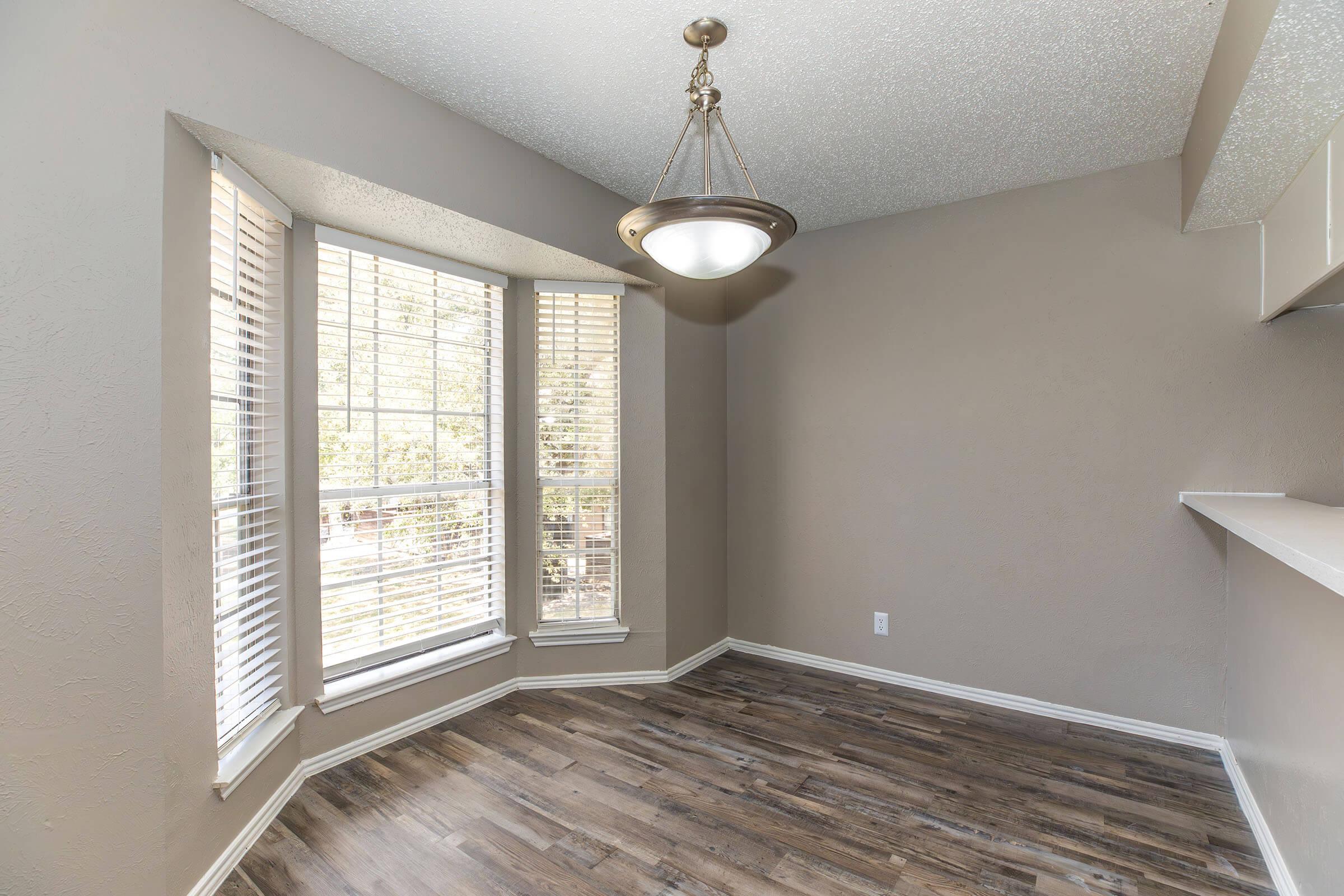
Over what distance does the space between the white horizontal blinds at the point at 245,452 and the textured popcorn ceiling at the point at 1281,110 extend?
287 cm

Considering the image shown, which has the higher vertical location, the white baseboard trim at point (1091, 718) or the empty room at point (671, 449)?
the empty room at point (671, 449)

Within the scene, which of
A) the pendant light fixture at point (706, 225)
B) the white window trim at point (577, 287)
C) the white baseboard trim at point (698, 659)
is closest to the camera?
the pendant light fixture at point (706, 225)

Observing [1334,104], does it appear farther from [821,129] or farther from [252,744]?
[252,744]

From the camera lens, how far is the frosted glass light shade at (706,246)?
1.85 metres

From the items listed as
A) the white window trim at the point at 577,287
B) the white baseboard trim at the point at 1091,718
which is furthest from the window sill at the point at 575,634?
the white window trim at the point at 577,287

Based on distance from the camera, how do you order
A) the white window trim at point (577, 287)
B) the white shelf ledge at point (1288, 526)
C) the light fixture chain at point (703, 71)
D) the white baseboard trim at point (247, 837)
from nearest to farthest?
the white shelf ledge at point (1288, 526) → the white baseboard trim at point (247, 837) → the light fixture chain at point (703, 71) → the white window trim at point (577, 287)

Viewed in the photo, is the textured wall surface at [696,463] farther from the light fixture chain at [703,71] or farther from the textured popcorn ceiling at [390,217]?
the light fixture chain at [703,71]

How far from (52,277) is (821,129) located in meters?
2.53

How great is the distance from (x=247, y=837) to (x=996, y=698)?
10.7 ft

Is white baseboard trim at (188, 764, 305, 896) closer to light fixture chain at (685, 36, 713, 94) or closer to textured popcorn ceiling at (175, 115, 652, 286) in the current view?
textured popcorn ceiling at (175, 115, 652, 286)

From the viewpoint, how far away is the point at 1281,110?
5.85ft

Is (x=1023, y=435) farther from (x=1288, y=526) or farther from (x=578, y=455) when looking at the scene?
(x=578, y=455)

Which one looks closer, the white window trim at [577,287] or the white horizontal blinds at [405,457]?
the white horizontal blinds at [405,457]

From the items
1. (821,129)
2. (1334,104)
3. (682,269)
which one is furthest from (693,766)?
(1334,104)
